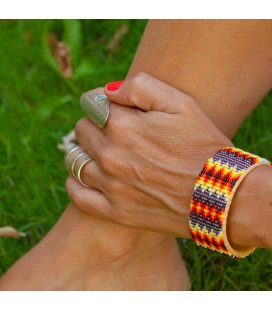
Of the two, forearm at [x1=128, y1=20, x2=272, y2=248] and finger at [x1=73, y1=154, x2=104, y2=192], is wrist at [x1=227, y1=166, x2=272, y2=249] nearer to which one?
forearm at [x1=128, y1=20, x2=272, y2=248]

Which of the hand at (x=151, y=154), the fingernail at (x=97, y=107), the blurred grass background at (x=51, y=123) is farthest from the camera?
the blurred grass background at (x=51, y=123)

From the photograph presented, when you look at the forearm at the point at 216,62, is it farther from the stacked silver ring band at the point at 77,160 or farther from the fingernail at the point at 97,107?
the stacked silver ring band at the point at 77,160

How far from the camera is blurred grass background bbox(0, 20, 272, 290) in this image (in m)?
1.41

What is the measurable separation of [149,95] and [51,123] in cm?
80

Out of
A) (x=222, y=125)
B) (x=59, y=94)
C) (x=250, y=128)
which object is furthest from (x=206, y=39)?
(x=59, y=94)

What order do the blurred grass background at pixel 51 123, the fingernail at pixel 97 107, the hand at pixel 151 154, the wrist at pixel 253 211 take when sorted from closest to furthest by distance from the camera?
1. the wrist at pixel 253 211
2. the hand at pixel 151 154
3. the fingernail at pixel 97 107
4. the blurred grass background at pixel 51 123

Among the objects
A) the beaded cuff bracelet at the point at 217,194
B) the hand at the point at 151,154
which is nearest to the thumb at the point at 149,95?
the hand at the point at 151,154

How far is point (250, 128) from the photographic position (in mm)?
1702

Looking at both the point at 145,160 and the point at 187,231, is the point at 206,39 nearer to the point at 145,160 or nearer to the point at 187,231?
the point at 145,160

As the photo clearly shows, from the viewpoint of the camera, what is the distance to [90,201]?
4.02 feet

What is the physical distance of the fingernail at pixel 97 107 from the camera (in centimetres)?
119

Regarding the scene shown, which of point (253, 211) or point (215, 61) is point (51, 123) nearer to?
point (215, 61)

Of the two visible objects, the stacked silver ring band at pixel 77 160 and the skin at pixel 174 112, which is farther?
the stacked silver ring band at pixel 77 160

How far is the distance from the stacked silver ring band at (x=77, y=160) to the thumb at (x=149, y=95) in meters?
0.18
